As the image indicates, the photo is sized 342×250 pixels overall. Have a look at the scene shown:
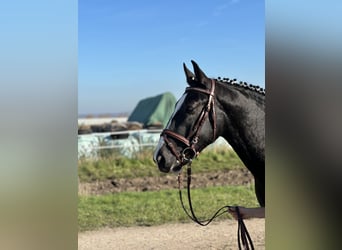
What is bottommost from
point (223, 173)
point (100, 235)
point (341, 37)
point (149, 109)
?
point (100, 235)

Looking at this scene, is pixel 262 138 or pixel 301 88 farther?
pixel 262 138

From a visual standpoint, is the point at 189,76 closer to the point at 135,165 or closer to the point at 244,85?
the point at 244,85

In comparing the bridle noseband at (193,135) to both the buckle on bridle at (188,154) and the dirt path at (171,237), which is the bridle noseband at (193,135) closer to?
the buckle on bridle at (188,154)

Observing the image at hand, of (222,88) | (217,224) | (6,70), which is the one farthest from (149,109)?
(6,70)

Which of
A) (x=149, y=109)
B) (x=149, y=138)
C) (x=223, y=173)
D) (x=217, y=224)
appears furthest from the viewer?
(x=149, y=109)

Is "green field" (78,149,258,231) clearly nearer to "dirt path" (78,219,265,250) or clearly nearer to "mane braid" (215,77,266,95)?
"dirt path" (78,219,265,250)

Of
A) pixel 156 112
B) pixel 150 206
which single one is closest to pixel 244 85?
pixel 150 206

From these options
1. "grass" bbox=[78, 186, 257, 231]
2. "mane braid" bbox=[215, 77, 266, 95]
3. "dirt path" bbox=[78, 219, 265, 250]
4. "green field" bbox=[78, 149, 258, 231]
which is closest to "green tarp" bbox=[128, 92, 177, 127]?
"green field" bbox=[78, 149, 258, 231]

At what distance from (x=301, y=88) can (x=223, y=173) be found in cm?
603

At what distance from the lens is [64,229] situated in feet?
4.29

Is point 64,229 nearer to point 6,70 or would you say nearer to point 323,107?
point 6,70

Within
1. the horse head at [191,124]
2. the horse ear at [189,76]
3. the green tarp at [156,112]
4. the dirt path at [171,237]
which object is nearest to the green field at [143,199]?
the dirt path at [171,237]

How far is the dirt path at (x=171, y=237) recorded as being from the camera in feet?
13.5

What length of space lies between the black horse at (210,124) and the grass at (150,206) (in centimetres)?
273
